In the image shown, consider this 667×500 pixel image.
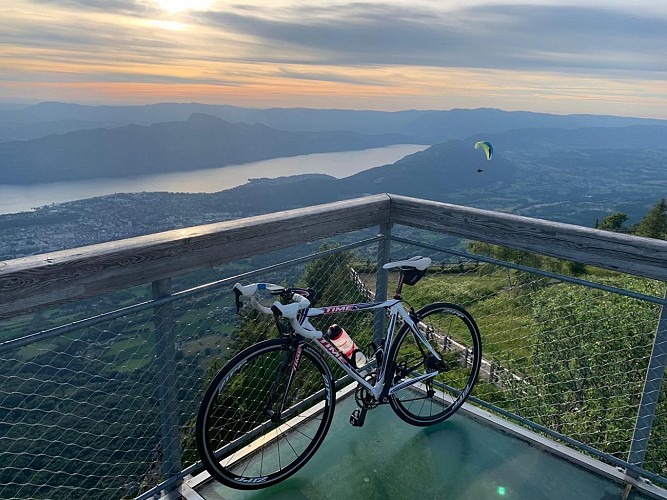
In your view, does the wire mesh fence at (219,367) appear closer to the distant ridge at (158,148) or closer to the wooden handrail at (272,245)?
the wooden handrail at (272,245)

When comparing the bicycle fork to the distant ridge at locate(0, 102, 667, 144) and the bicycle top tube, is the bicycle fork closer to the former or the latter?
the bicycle top tube

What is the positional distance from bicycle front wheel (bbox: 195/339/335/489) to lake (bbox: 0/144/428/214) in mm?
64327

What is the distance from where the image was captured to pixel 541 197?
70625 millimetres

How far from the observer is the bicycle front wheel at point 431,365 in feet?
8.77

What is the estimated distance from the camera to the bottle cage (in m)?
2.56

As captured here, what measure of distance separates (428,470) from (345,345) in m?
0.75

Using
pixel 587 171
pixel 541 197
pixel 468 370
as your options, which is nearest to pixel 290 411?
pixel 468 370

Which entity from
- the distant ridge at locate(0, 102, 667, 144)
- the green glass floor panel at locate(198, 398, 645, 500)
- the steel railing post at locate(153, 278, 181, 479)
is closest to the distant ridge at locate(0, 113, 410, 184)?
the distant ridge at locate(0, 102, 667, 144)

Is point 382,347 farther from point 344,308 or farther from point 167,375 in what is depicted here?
point 167,375

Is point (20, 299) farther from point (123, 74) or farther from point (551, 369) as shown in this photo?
point (123, 74)

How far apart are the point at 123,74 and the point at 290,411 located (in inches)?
4592

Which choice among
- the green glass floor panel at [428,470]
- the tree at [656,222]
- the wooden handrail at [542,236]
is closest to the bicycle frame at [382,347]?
the green glass floor panel at [428,470]

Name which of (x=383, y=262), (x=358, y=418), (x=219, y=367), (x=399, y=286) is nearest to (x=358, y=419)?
(x=358, y=418)

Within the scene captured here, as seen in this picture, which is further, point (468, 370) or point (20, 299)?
point (468, 370)
